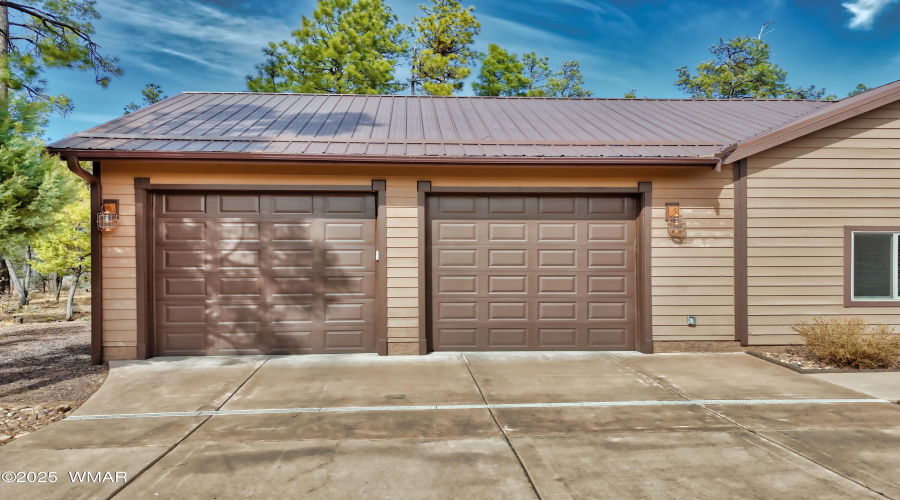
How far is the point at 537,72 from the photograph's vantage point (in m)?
23.9

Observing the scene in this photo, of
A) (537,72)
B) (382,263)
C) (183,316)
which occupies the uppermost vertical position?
(537,72)

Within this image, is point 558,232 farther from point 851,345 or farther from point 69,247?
point 69,247

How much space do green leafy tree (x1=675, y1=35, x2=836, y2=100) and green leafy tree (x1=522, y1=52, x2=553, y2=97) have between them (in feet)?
25.4

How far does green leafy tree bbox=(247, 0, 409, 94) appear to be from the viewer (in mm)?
17484

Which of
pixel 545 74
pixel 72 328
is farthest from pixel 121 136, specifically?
pixel 545 74

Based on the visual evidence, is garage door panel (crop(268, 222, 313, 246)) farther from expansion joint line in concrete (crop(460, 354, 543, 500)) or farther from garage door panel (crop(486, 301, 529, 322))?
expansion joint line in concrete (crop(460, 354, 543, 500))

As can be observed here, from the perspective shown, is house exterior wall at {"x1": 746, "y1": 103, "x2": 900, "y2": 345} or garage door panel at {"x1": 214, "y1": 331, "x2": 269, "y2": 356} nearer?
garage door panel at {"x1": 214, "y1": 331, "x2": 269, "y2": 356}

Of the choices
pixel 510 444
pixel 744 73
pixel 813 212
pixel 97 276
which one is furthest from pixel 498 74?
pixel 510 444

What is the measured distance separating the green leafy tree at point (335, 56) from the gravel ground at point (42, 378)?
12278 mm

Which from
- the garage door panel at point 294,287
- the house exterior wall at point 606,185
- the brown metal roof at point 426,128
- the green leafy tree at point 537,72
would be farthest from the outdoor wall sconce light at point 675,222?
the green leafy tree at point 537,72

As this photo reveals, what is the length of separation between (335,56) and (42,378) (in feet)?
48.0

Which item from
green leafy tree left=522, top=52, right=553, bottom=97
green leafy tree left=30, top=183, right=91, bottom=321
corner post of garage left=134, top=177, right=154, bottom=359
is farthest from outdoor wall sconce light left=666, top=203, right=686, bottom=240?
green leafy tree left=522, top=52, right=553, bottom=97

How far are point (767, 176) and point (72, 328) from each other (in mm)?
12596

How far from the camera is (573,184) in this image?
659 cm
